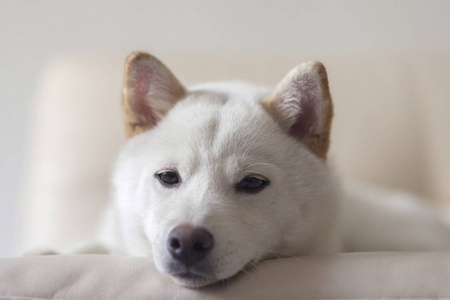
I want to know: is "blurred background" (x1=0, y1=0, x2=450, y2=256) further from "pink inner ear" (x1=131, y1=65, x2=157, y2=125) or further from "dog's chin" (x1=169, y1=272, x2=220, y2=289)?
"dog's chin" (x1=169, y1=272, x2=220, y2=289)

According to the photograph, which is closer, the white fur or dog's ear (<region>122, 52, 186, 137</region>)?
the white fur

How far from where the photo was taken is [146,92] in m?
1.71

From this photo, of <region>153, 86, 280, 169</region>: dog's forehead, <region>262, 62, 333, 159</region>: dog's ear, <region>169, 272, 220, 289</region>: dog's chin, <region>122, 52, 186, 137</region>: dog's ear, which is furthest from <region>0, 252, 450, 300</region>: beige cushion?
<region>122, 52, 186, 137</region>: dog's ear

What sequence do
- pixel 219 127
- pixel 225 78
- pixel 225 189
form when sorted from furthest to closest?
pixel 225 78 → pixel 219 127 → pixel 225 189

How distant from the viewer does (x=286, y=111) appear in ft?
5.37

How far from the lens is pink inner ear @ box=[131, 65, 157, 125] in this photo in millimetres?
1674

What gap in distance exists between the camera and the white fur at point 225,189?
1.32m

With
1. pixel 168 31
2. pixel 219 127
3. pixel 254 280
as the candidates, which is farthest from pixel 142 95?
pixel 168 31

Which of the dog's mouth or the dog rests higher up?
the dog

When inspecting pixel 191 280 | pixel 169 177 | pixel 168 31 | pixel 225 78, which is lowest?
pixel 191 280

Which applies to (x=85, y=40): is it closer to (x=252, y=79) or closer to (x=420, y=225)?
(x=252, y=79)

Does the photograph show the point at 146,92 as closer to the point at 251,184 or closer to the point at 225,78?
the point at 251,184

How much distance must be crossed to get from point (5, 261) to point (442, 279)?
44.2 inches

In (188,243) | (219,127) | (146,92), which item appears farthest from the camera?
(146,92)
